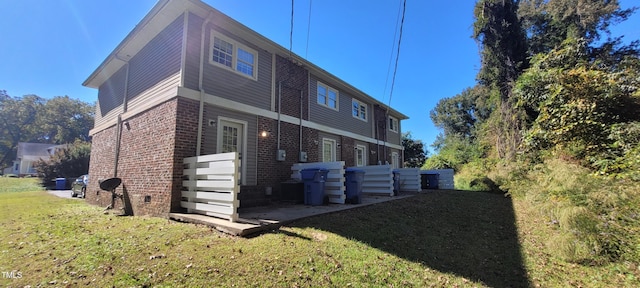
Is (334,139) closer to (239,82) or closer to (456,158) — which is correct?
(239,82)

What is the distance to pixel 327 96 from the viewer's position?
1247cm

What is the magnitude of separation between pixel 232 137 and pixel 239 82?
1.78m

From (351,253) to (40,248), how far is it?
4.84m

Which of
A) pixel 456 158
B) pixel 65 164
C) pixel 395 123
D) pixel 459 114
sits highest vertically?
pixel 459 114

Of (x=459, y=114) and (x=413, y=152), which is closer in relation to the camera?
(x=413, y=152)

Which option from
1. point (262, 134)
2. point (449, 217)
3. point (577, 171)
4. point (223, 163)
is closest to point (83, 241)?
point (223, 163)

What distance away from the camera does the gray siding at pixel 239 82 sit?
7438mm

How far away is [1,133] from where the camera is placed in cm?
3962

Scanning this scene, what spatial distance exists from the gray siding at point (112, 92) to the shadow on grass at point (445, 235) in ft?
30.9

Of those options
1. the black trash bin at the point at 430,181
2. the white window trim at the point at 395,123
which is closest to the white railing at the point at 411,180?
the black trash bin at the point at 430,181

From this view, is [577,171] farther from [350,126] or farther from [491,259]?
[350,126]

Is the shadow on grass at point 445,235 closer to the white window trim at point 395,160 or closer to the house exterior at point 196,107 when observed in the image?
the house exterior at point 196,107

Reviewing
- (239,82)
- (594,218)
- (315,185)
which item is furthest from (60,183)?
(594,218)

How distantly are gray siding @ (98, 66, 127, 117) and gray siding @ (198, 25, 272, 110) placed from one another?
4.87m
